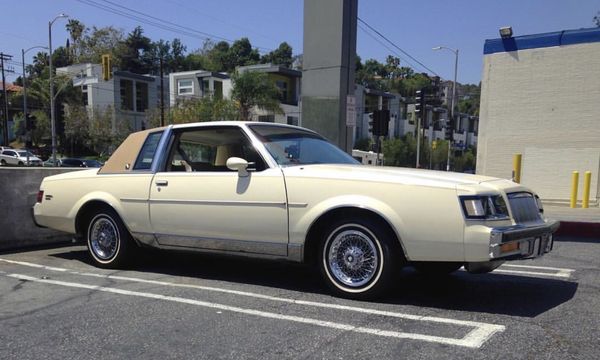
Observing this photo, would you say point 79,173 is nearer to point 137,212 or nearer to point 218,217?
point 137,212

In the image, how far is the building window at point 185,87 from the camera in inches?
2122

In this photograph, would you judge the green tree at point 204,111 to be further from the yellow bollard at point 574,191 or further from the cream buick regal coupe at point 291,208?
the cream buick regal coupe at point 291,208

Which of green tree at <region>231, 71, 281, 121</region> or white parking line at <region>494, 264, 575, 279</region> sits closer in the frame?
white parking line at <region>494, 264, 575, 279</region>

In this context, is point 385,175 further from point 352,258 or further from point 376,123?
point 376,123

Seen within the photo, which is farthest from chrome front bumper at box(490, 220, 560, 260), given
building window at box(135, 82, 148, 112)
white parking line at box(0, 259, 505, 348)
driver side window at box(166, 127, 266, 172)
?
building window at box(135, 82, 148, 112)

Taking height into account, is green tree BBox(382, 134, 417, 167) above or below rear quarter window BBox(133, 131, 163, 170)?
below

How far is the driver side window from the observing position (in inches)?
220

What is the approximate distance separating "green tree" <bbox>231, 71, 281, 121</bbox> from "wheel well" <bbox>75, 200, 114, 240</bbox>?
35.0 m

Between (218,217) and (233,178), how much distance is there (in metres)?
0.42

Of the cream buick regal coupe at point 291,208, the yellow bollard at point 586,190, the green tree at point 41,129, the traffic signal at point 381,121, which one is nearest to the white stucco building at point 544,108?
the yellow bollard at point 586,190

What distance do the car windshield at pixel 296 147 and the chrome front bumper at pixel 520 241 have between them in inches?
77.6

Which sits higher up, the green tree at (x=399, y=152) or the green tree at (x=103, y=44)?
the green tree at (x=103, y=44)

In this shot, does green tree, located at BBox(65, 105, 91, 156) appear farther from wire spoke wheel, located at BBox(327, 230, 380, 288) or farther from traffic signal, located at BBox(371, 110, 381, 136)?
wire spoke wheel, located at BBox(327, 230, 380, 288)

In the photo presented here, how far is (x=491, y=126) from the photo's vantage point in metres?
19.9
